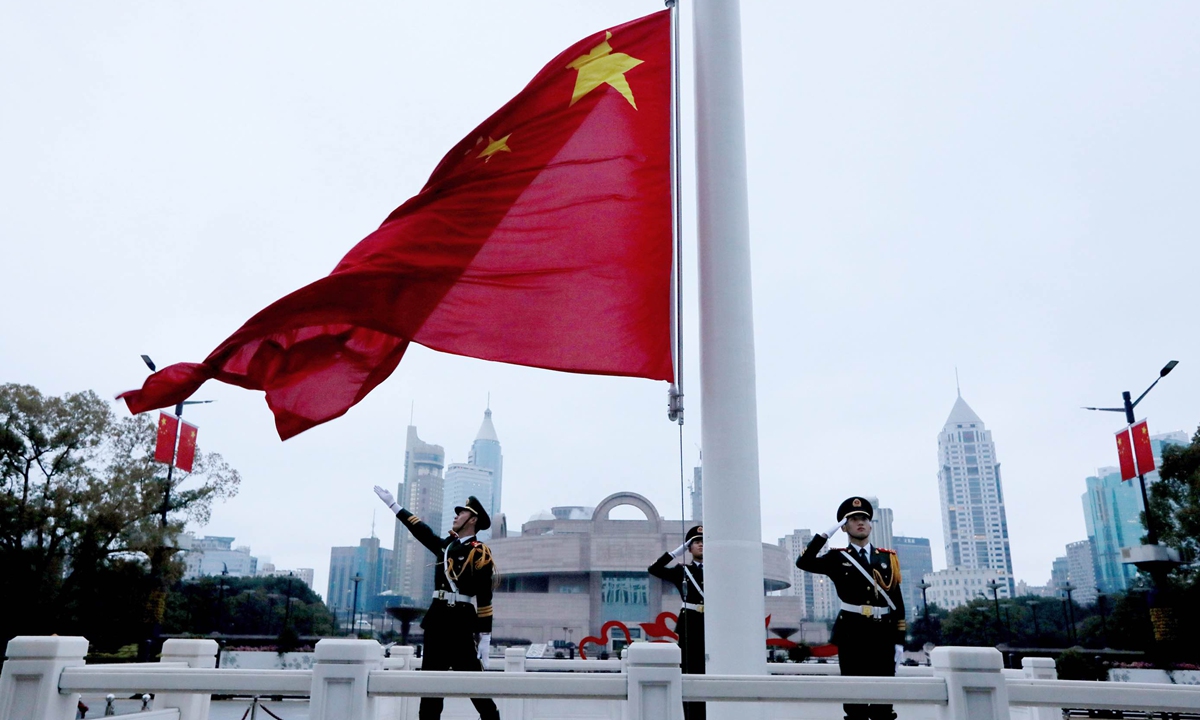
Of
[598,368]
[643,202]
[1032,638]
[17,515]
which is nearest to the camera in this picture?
[598,368]

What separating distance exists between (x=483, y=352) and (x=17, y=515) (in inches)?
1277

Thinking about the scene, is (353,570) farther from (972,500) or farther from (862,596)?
(862,596)

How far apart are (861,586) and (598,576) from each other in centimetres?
6247

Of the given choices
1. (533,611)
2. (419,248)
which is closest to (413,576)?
(533,611)

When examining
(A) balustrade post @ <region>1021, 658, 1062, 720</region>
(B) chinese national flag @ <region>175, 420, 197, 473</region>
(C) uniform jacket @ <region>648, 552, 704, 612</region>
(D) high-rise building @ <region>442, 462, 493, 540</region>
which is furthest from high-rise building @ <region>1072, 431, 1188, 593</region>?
(C) uniform jacket @ <region>648, 552, 704, 612</region>

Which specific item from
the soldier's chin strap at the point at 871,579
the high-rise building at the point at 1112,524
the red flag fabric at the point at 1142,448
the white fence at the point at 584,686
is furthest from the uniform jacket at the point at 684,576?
the high-rise building at the point at 1112,524

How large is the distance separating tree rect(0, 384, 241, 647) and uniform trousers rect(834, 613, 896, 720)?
95.4 ft

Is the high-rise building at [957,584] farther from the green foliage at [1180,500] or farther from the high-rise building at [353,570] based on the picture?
the green foliage at [1180,500]

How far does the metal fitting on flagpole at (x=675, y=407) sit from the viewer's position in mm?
5645

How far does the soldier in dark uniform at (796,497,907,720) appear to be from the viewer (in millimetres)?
6148

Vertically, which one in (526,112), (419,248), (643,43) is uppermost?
(643,43)

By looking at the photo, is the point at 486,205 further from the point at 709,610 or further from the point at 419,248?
the point at 709,610

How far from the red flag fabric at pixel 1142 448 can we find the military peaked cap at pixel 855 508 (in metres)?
19.2

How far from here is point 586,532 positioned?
2621 inches
